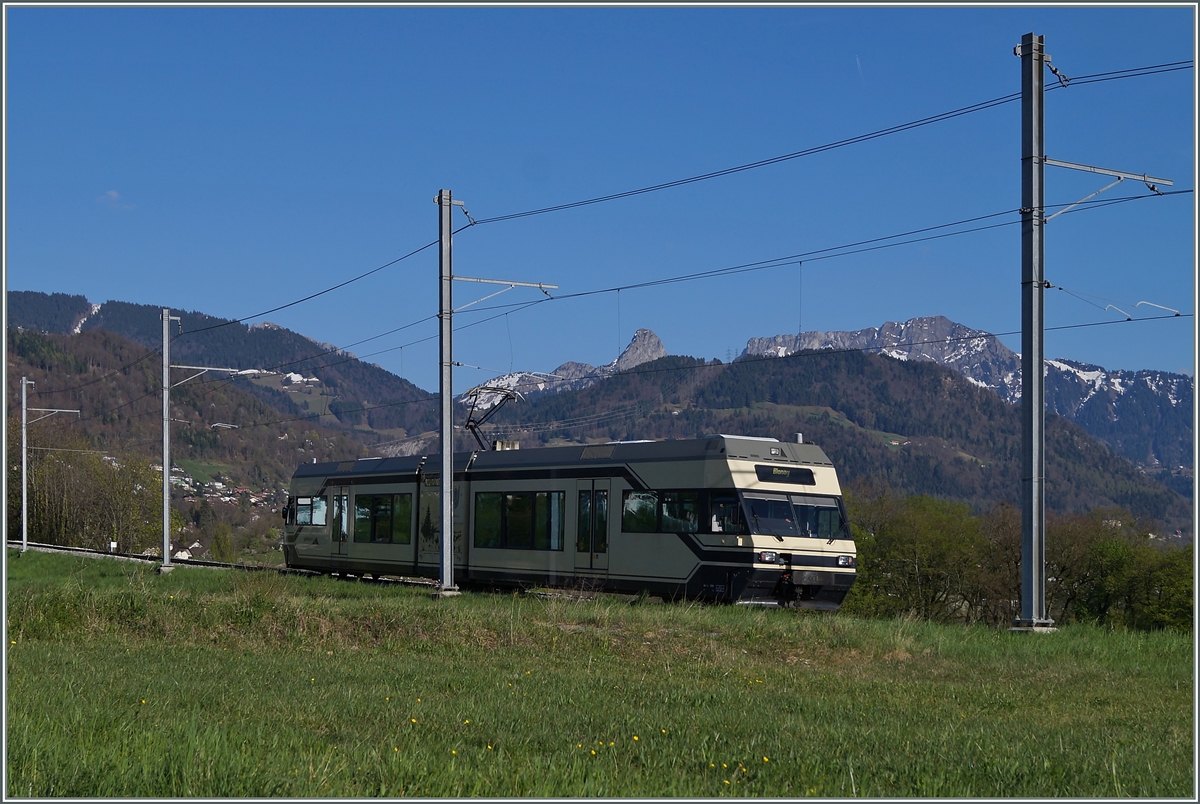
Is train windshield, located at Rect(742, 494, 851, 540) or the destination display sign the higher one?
the destination display sign

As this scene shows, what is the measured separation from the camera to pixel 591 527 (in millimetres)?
24844

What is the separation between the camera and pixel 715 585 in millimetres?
22109

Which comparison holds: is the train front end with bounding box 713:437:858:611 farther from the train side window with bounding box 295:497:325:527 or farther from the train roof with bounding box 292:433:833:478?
the train side window with bounding box 295:497:325:527

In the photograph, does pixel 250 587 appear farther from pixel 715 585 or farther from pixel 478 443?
pixel 478 443

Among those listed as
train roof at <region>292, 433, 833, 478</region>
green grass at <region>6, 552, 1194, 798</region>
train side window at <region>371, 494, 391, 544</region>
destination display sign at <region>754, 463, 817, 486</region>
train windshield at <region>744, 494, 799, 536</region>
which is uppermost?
train roof at <region>292, 433, 833, 478</region>

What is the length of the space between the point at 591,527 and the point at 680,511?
256 centimetres

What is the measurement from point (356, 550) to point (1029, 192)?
20937mm

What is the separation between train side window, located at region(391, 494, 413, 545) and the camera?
30750 millimetres

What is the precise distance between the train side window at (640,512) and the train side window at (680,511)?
0.25 meters

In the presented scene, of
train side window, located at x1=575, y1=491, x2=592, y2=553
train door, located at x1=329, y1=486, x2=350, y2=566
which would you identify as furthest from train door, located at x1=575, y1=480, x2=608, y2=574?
train door, located at x1=329, y1=486, x2=350, y2=566

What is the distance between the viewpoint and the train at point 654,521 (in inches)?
873

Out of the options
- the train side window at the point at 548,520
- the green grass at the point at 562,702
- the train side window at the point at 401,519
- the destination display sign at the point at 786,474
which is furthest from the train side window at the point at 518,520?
the green grass at the point at 562,702

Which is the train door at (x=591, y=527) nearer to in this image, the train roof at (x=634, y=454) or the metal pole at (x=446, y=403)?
the train roof at (x=634, y=454)

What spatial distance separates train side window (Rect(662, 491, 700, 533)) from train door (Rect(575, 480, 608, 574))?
173cm
